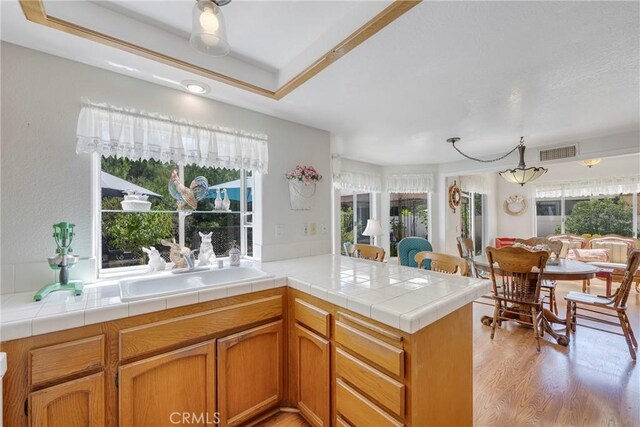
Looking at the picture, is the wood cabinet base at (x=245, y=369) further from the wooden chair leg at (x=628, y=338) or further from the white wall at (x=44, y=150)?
the wooden chair leg at (x=628, y=338)

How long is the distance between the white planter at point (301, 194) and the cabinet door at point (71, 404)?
1727 millimetres

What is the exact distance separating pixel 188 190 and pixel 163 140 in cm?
39

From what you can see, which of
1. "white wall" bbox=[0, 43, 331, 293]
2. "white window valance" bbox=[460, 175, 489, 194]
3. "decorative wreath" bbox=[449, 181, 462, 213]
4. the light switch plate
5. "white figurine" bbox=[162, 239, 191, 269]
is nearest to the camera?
"white wall" bbox=[0, 43, 331, 293]

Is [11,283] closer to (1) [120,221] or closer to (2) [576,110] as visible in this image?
(1) [120,221]

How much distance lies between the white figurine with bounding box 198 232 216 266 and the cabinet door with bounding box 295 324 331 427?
0.92 m

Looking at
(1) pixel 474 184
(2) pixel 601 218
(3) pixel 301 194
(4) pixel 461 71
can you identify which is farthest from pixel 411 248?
(2) pixel 601 218

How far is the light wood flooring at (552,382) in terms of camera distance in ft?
5.43

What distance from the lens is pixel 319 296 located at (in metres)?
1.47

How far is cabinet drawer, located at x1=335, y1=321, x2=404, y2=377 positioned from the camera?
3.56ft

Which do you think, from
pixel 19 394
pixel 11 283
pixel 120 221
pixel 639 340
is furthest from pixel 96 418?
pixel 639 340

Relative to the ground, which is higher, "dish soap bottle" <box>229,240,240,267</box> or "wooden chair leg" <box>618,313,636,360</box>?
"dish soap bottle" <box>229,240,240,267</box>

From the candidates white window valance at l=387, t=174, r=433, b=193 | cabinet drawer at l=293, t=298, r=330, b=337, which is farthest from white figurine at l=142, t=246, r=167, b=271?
white window valance at l=387, t=174, r=433, b=193

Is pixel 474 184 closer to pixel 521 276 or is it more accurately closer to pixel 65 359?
pixel 521 276

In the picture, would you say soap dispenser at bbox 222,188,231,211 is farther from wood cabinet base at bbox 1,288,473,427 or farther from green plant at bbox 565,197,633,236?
green plant at bbox 565,197,633,236
